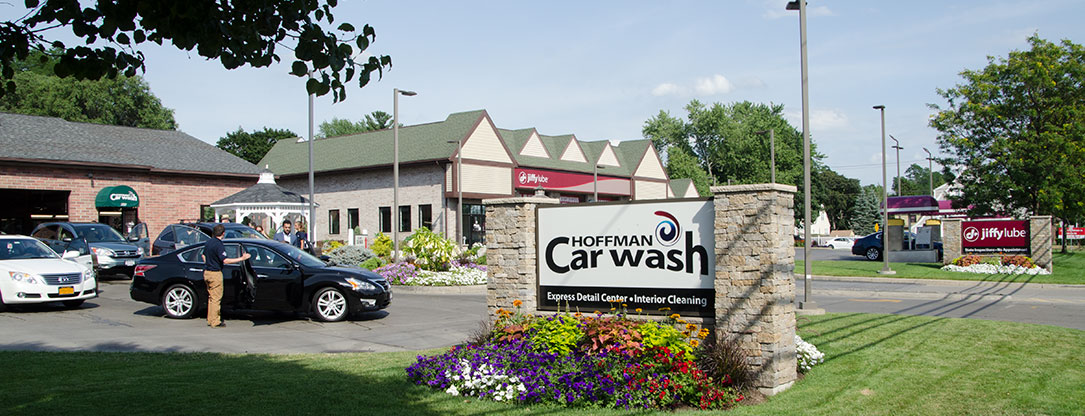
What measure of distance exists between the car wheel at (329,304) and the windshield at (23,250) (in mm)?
6198

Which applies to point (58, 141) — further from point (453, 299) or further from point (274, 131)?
point (274, 131)

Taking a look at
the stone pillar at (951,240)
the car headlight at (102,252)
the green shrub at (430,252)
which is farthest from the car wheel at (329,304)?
the stone pillar at (951,240)

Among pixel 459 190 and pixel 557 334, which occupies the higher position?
pixel 459 190

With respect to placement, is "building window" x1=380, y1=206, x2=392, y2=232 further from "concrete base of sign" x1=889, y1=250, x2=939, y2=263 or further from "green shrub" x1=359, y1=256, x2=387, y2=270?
"concrete base of sign" x1=889, y1=250, x2=939, y2=263

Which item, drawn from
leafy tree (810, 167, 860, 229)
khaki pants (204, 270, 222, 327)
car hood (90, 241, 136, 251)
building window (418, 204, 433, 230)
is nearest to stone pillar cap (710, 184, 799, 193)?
khaki pants (204, 270, 222, 327)

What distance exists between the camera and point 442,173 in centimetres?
4084

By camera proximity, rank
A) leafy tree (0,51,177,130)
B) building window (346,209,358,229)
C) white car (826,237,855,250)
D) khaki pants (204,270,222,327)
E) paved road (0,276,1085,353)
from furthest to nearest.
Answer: white car (826,237,855,250) → leafy tree (0,51,177,130) → building window (346,209,358,229) → khaki pants (204,270,222,327) → paved road (0,276,1085,353)

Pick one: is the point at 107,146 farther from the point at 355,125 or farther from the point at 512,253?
the point at 355,125

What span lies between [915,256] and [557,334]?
31533 millimetres

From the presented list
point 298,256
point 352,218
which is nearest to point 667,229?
point 298,256

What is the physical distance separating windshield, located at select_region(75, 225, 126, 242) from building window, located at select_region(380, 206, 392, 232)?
71.2 feet

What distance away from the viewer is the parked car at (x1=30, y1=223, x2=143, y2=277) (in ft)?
68.2

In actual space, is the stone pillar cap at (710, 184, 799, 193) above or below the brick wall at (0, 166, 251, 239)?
below

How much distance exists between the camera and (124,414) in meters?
6.26
